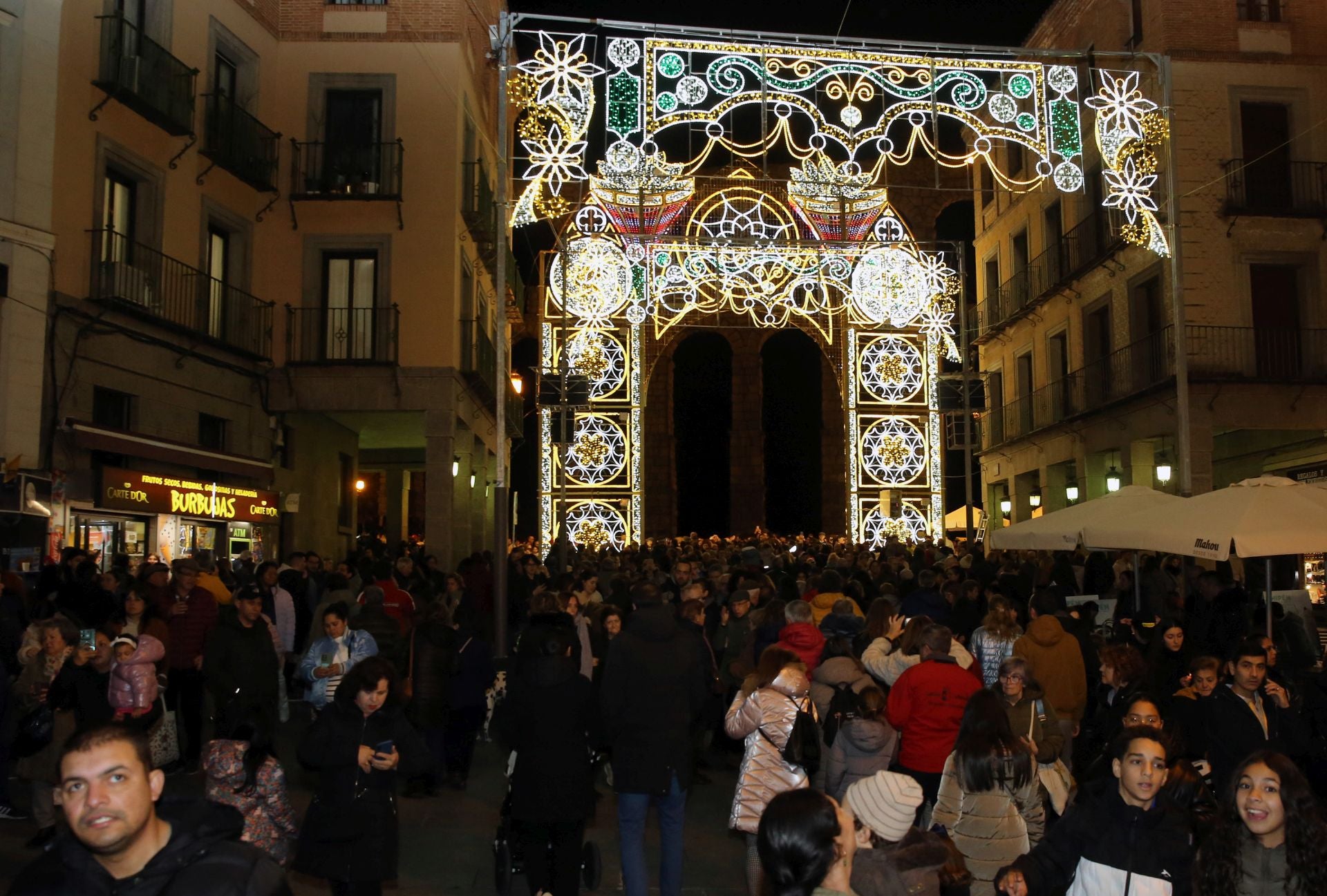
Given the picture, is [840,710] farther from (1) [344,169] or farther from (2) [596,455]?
(2) [596,455]

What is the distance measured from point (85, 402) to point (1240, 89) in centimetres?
1974

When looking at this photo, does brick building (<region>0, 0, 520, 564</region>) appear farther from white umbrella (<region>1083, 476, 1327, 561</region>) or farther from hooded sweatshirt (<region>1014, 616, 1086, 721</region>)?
hooded sweatshirt (<region>1014, 616, 1086, 721</region>)

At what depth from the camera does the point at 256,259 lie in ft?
69.2

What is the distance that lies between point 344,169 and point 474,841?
15.2m

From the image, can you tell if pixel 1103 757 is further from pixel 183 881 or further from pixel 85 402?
pixel 85 402

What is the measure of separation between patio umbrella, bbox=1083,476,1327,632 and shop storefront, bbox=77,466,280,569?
1068 centimetres

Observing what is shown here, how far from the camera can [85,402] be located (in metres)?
16.4

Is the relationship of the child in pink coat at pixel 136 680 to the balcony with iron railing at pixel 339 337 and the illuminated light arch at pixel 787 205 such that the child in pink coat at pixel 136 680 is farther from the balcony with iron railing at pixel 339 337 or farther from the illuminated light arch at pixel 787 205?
the balcony with iron railing at pixel 339 337

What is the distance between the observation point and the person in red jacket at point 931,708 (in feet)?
23.6

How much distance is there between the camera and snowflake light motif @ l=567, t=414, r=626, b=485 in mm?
28438

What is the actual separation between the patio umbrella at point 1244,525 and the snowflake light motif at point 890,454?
16.6m

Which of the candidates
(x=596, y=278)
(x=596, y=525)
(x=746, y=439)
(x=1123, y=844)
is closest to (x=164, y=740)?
(x=1123, y=844)

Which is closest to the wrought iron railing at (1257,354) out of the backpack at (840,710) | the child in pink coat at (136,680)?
the backpack at (840,710)

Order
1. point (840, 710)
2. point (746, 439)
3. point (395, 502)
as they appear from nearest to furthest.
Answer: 1. point (840, 710)
2. point (395, 502)
3. point (746, 439)
